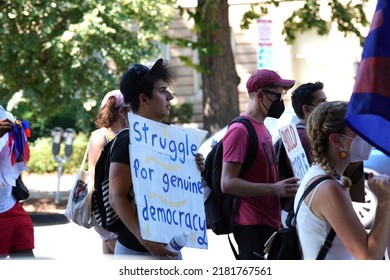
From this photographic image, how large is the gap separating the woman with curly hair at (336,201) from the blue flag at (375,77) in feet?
3.15

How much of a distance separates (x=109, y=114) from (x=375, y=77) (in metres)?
4.20

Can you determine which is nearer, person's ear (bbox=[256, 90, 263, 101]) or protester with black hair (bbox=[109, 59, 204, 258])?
protester with black hair (bbox=[109, 59, 204, 258])

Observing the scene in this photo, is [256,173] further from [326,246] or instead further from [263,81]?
[326,246]

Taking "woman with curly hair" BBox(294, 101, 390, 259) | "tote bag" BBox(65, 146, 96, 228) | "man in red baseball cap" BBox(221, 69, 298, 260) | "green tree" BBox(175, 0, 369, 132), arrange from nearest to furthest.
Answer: "woman with curly hair" BBox(294, 101, 390, 259)
"man in red baseball cap" BBox(221, 69, 298, 260)
"tote bag" BBox(65, 146, 96, 228)
"green tree" BBox(175, 0, 369, 132)

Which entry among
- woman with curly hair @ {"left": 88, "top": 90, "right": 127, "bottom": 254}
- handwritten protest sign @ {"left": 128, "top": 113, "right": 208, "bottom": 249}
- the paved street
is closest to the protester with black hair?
handwritten protest sign @ {"left": 128, "top": 113, "right": 208, "bottom": 249}

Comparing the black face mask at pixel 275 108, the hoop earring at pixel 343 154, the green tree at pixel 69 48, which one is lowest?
the green tree at pixel 69 48

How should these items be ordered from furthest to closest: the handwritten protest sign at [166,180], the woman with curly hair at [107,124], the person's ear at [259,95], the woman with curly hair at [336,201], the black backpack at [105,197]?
the woman with curly hair at [107,124], the person's ear at [259,95], the black backpack at [105,197], the handwritten protest sign at [166,180], the woman with curly hair at [336,201]

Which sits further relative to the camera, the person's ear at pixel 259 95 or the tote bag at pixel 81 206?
the tote bag at pixel 81 206

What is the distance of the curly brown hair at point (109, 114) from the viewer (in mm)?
7211

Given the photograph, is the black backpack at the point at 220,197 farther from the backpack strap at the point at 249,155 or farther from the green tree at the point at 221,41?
the green tree at the point at 221,41

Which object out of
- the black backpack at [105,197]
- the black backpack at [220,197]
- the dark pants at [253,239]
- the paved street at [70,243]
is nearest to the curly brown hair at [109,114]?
the black backpack at [220,197]

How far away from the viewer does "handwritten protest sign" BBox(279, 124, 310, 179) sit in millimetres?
6262

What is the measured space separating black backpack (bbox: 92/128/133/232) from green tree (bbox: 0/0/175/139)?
12.7 m

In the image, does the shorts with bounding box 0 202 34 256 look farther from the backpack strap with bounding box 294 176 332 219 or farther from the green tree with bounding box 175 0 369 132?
the green tree with bounding box 175 0 369 132
